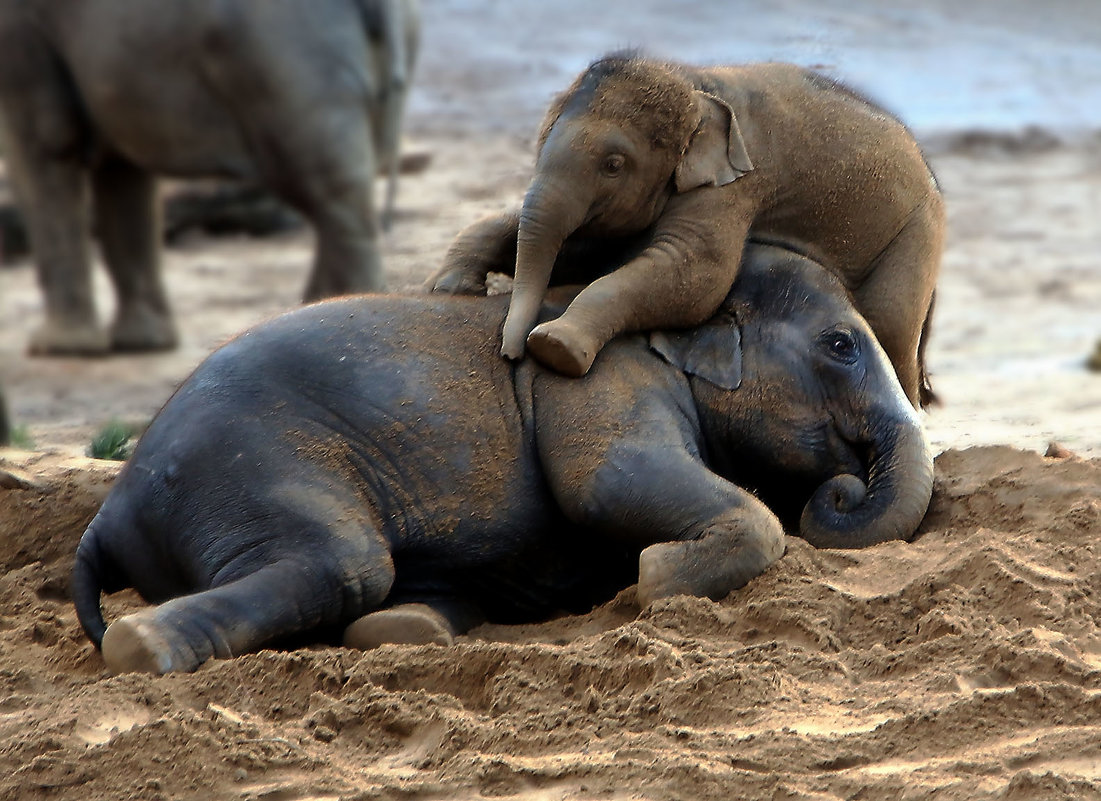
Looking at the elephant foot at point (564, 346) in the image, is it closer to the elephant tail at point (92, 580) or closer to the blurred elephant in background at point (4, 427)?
the elephant tail at point (92, 580)

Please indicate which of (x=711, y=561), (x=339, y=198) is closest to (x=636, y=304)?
(x=711, y=561)

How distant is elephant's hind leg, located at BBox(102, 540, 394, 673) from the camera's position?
3635 millimetres

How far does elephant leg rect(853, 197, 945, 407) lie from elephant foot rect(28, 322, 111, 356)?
7779 mm

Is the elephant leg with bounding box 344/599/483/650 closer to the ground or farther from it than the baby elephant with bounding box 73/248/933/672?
closer to the ground

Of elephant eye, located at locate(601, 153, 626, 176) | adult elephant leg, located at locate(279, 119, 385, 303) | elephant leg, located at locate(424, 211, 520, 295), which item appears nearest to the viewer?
elephant eye, located at locate(601, 153, 626, 176)

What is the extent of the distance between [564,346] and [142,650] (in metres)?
1.25

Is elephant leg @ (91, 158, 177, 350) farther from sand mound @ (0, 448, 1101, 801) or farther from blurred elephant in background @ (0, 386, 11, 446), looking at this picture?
sand mound @ (0, 448, 1101, 801)

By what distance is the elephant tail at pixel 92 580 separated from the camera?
3951mm

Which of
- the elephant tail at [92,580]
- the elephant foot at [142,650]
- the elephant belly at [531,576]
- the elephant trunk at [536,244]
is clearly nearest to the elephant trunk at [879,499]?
the elephant belly at [531,576]

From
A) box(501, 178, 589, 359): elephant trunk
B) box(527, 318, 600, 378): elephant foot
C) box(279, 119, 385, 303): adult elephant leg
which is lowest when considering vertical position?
box(279, 119, 385, 303): adult elephant leg

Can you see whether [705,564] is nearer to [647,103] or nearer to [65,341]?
[647,103]

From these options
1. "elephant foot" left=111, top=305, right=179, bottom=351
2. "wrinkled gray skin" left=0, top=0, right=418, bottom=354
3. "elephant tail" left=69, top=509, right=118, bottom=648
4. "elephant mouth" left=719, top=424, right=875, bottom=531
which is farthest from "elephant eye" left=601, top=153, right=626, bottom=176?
"elephant foot" left=111, top=305, right=179, bottom=351

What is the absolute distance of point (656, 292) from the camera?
4359 mm

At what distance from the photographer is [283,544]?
3.89 meters
